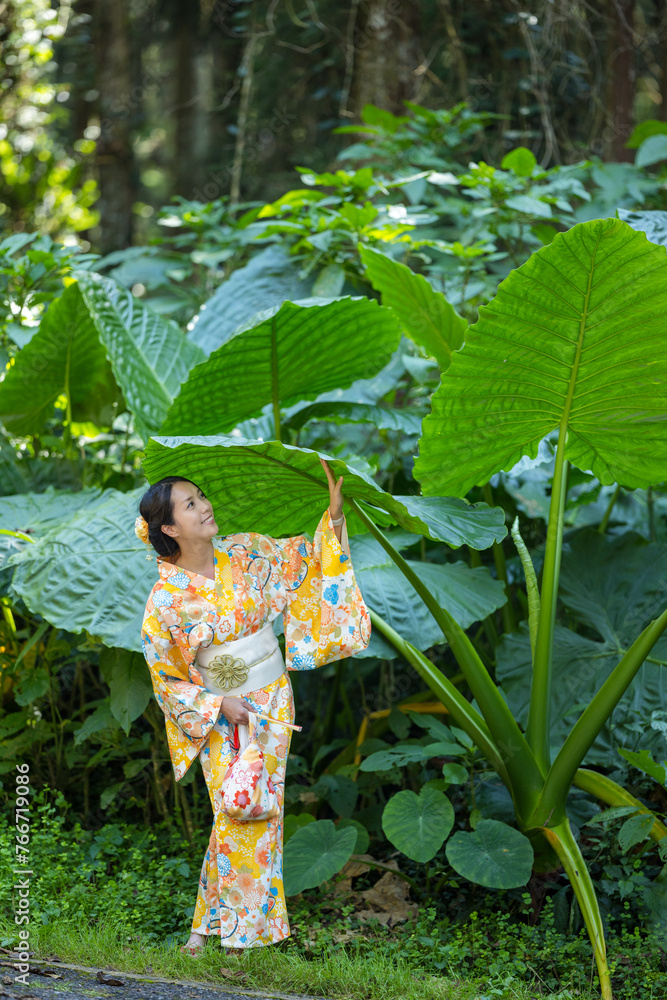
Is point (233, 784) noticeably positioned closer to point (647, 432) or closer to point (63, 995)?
point (63, 995)

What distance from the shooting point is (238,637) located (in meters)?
1.64

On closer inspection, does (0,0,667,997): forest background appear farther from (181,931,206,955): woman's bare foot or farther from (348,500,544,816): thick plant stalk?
(181,931,206,955): woman's bare foot

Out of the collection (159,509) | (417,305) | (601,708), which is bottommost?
(601,708)

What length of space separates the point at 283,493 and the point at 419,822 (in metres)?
0.73

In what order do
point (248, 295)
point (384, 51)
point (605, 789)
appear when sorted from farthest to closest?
point (384, 51), point (248, 295), point (605, 789)

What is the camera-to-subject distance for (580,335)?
159 cm

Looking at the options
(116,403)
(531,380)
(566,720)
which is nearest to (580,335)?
(531,380)

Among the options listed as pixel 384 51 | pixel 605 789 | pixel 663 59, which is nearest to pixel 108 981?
pixel 605 789

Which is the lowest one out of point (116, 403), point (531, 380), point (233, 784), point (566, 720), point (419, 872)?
point (419, 872)

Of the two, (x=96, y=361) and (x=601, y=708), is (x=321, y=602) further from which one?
(x=96, y=361)

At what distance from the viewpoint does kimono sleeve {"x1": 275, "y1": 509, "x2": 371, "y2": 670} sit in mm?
1660

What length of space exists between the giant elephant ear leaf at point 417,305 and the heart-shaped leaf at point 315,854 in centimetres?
111

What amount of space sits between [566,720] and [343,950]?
30.2 inches

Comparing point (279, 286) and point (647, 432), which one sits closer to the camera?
point (647, 432)
